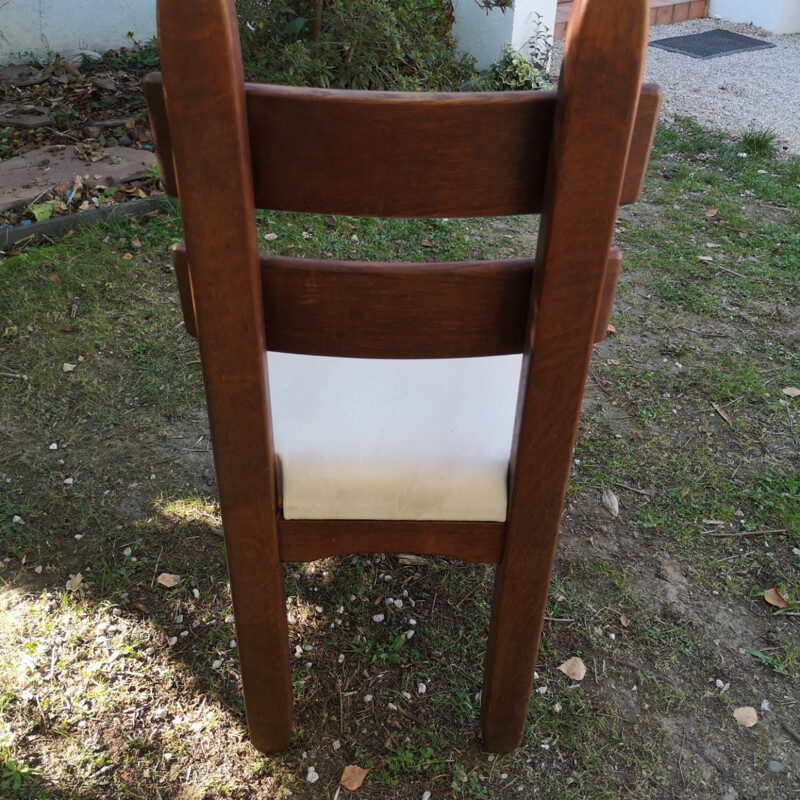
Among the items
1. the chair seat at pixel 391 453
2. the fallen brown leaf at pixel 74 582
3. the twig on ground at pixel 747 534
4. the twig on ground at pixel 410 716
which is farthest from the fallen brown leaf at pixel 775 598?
the fallen brown leaf at pixel 74 582

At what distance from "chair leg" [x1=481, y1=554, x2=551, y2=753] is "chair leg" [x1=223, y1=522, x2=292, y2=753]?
411 mm

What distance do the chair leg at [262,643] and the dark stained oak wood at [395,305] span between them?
41 cm

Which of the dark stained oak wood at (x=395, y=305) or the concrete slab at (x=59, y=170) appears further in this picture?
the concrete slab at (x=59, y=170)

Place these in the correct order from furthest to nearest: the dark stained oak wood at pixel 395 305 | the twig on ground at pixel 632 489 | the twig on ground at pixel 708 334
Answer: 1. the twig on ground at pixel 708 334
2. the twig on ground at pixel 632 489
3. the dark stained oak wood at pixel 395 305

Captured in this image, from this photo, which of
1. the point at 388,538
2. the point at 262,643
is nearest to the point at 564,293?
the point at 388,538

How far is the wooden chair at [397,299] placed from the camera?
988 millimetres

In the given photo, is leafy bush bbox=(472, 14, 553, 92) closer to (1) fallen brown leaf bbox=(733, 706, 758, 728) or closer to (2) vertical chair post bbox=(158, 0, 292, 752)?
(1) fallen brown leaf bbox=(733, 706, 758, 728)

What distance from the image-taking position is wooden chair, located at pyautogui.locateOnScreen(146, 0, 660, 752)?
3.24 ft

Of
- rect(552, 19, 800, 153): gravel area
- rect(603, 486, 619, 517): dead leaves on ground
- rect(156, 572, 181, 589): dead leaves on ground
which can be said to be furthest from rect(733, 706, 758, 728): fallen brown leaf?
rect(552, 19, 800, 153): gravel area

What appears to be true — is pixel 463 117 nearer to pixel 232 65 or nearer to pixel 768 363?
pixel 232 65

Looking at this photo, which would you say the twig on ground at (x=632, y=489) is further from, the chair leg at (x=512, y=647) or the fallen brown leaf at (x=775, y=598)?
the chair leg at (x=512, y=647)

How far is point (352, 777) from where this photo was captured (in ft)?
5.55

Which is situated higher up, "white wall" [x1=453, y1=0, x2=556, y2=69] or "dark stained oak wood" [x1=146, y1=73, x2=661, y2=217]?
"dark stained oak wood" [x1=146, y1=73, x2=661, y2=217]

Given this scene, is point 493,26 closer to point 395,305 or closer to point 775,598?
point 775,598
